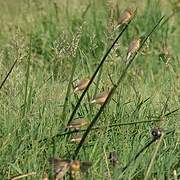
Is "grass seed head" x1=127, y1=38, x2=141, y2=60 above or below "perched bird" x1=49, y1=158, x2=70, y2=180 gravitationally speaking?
above

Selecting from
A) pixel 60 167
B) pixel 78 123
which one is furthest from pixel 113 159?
pixel 60 167

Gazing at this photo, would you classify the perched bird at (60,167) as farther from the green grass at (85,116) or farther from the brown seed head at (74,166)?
the green grass at (85,116)

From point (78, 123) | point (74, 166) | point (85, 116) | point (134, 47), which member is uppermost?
point (134, 47)

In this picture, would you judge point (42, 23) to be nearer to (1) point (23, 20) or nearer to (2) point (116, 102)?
(1) point (23, 20)

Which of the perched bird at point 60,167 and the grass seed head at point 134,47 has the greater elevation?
the grass seed head at point 134,47

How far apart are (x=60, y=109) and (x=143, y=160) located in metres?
0.71

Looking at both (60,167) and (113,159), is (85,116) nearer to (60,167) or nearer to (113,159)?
(113,159)

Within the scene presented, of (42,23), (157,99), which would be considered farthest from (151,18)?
(157,99)

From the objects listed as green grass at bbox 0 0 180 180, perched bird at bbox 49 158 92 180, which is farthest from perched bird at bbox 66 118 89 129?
perched bird at bbox 49 158 92 180

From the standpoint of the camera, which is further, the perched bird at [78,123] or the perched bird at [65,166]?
the perched bird at [78,123]

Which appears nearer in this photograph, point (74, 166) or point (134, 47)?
point (74, 166)

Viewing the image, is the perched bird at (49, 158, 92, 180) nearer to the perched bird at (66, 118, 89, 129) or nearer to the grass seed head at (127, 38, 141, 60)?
the perched bird at (66, 118, 89, 129)

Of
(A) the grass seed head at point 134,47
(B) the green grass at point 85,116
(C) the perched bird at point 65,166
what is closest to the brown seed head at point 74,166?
(C) the perched bird at point 65,166

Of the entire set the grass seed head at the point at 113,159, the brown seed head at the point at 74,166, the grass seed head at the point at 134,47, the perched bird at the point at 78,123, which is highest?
the grass seed head at the point at 134,47
